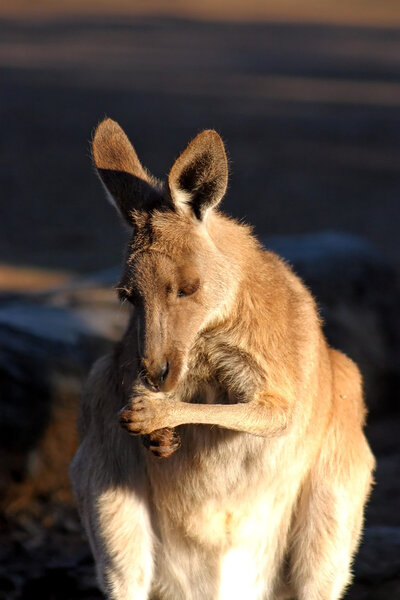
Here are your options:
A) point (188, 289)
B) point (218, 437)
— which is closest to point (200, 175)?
point (188, 289)

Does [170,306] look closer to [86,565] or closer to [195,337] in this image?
[195,337]

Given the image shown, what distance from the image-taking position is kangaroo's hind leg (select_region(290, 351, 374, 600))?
3789mm

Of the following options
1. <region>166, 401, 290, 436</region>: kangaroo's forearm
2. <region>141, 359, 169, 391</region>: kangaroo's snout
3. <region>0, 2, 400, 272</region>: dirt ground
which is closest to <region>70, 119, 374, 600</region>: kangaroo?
<region>166, 401, 290, 436</region>: kangaroo's forearm

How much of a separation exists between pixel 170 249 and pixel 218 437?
0.75 m

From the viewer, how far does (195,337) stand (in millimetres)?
3324

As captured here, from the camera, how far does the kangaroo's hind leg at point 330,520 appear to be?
3789 mm

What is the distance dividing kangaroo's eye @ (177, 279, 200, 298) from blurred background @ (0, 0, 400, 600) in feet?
5.21

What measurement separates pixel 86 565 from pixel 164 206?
67.9 inches

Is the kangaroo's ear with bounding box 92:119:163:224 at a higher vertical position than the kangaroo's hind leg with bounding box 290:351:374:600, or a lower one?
higher

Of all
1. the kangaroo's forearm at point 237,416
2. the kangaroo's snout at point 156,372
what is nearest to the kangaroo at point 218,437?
the kangaroo's forearm at point 237,416

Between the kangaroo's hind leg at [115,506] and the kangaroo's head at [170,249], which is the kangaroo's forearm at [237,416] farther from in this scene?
the kangaroo's hind leg at [115,506]

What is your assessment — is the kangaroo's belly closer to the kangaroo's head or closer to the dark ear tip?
the kangaroo's head

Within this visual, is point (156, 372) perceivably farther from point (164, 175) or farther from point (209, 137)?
point (164, 175)

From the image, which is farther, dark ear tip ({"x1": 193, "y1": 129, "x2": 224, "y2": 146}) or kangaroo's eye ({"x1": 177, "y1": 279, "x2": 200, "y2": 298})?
kangaroo's eye ({"x1": 177, "y1": 279, "x2": 200, "y2": 298})
